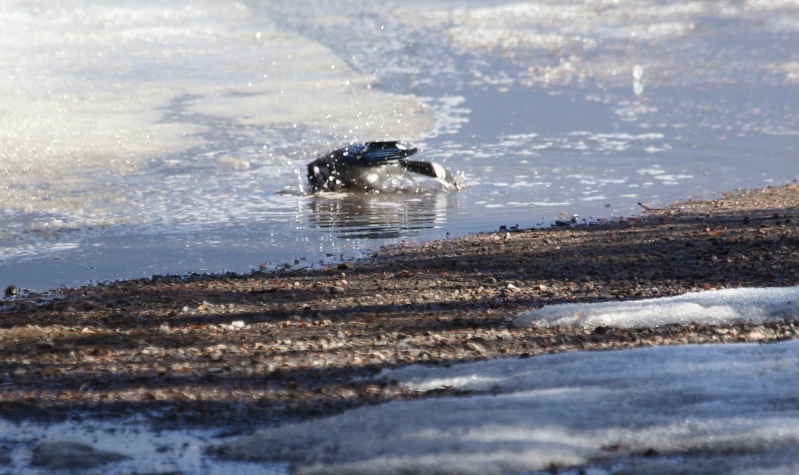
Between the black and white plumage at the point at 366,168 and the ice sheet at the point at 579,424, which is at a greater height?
the black and white plumage at the point at 366,168

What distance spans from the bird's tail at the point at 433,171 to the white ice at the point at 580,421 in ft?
25.4

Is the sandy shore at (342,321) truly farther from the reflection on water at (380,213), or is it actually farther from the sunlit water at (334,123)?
the sunlit water at (334,123)

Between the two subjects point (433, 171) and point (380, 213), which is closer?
point (380, 213)

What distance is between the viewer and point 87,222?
11023 mm

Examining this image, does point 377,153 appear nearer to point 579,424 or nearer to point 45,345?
point 45,345

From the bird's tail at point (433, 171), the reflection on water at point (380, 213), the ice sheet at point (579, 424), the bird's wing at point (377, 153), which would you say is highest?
the bird's wing at point (377, 153)

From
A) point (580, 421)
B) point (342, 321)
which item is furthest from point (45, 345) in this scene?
point (580, 421)

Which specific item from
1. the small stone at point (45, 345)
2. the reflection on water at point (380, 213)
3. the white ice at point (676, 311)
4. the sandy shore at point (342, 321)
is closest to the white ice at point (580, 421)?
the sandy shore at point (342, 321)

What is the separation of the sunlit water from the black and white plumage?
0.26 m

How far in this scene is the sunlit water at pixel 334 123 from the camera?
10836mm

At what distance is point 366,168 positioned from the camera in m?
13.1

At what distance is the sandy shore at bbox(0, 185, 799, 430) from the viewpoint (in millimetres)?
5078

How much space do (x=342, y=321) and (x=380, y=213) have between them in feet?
17.3

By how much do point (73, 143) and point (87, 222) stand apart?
14.5 feet
